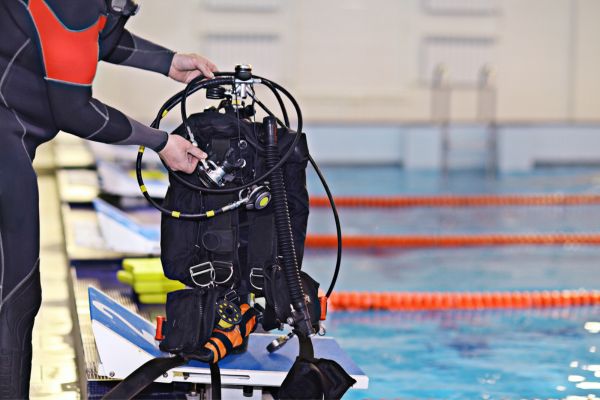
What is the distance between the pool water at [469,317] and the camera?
3.67 metres

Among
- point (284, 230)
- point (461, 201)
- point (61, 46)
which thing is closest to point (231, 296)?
point (284, 230)

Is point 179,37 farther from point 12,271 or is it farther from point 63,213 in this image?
point 12,271

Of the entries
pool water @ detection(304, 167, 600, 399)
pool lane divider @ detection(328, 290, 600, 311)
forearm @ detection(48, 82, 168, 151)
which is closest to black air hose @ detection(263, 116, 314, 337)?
forearm @ detection(48, 82, 168, 151)

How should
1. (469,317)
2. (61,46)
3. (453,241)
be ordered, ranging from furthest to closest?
(453,241) → (469,317) → (61,46)

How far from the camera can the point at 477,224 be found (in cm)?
742

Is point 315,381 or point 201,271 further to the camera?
point 201,271

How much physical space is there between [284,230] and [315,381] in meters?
0.42

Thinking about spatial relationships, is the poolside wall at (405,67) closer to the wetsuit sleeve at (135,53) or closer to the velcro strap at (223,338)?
the wetsuit sleeve at (135,53)

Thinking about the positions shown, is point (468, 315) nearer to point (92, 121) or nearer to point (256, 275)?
point (256, 275)

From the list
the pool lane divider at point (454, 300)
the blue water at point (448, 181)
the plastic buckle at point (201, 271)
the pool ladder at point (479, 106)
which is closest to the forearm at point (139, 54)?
the plastic buckle at point (201, 271)

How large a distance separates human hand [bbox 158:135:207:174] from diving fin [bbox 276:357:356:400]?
0.57m

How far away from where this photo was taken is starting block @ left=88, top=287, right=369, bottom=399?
2.68 metres

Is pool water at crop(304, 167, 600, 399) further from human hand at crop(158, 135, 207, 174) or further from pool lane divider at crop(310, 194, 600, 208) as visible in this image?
human hand at crop(158, 135, 207, 174)

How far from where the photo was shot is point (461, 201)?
841 centimetres
